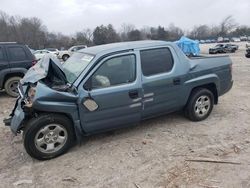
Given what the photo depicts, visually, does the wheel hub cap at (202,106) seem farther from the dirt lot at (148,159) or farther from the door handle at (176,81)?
the door handle at (176,81)

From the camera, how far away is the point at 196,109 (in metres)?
5.78

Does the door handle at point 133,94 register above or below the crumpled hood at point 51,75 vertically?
below

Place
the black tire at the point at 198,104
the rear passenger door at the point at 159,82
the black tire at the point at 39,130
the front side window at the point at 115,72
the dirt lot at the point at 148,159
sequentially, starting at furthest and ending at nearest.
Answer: the black tire at the point at 198,104 → the rear passenger door at the point at 159,82 → the front side window at the point at 115,72 → the black tire at the point at 39,130 → the dirt lot at the point at 148,159

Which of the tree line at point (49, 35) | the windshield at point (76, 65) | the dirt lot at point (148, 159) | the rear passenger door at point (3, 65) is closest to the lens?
the dirt lot at point (148, 159)

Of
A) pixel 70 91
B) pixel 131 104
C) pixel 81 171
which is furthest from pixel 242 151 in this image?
pixel 70 91

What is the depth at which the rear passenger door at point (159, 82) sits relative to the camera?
16.4 ft

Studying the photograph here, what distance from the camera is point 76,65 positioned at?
510cm

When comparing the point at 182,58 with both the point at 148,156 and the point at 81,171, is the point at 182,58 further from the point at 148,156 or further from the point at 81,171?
the point at 81,171

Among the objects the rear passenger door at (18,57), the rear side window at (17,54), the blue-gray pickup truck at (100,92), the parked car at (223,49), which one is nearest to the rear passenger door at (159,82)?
the blue-gray pickup truck at (100,92)

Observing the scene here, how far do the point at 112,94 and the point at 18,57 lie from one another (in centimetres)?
585

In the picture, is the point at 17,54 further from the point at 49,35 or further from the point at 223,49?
the point at 49,35

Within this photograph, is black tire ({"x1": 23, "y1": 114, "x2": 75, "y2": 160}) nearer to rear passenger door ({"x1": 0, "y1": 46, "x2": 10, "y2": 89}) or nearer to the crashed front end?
the crashed front end

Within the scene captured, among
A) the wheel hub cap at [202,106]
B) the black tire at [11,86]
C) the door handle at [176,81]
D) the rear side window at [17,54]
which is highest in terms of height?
the rear side window at [17,54]

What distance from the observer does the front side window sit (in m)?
4.62
